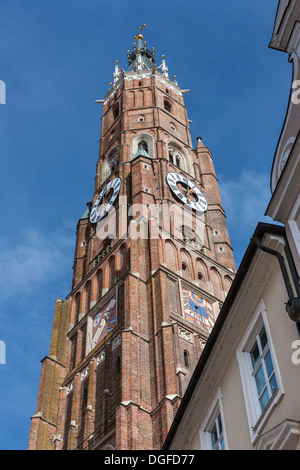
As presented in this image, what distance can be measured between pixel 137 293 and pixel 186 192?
12600 mm

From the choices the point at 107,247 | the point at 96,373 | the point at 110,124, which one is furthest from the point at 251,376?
the point at 110,124

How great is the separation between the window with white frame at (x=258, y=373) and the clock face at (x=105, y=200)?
110 feet

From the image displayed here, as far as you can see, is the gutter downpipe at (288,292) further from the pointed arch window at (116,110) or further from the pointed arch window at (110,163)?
the pointed arch window at (116,110)

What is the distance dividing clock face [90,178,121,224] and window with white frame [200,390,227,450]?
32281 mm

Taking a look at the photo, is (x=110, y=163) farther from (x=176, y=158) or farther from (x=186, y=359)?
(x=186, y=359)

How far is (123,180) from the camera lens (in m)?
46.7

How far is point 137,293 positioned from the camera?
3600cm

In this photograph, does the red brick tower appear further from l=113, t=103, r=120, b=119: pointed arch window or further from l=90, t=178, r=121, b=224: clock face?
l=113, t=103, r=120, b=119: pointed arch window

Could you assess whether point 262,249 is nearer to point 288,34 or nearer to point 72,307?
point 288,34

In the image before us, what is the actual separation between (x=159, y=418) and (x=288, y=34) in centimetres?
1817

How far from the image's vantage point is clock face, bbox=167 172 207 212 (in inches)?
1799

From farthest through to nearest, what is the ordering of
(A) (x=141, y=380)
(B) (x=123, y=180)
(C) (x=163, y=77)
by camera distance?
1. (C) (x=163, y=77)
2. (B) (x=123, y=180)
3. (A) (x=141, y=380)

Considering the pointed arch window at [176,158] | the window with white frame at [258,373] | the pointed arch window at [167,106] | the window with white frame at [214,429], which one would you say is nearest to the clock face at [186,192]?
the pointed arch window at [176,158]

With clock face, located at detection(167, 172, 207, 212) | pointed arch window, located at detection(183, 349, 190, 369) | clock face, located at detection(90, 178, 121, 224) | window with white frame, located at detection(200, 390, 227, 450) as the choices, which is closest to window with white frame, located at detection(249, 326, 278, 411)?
window with white frame, located at detection(200, 390, 227, 450)
